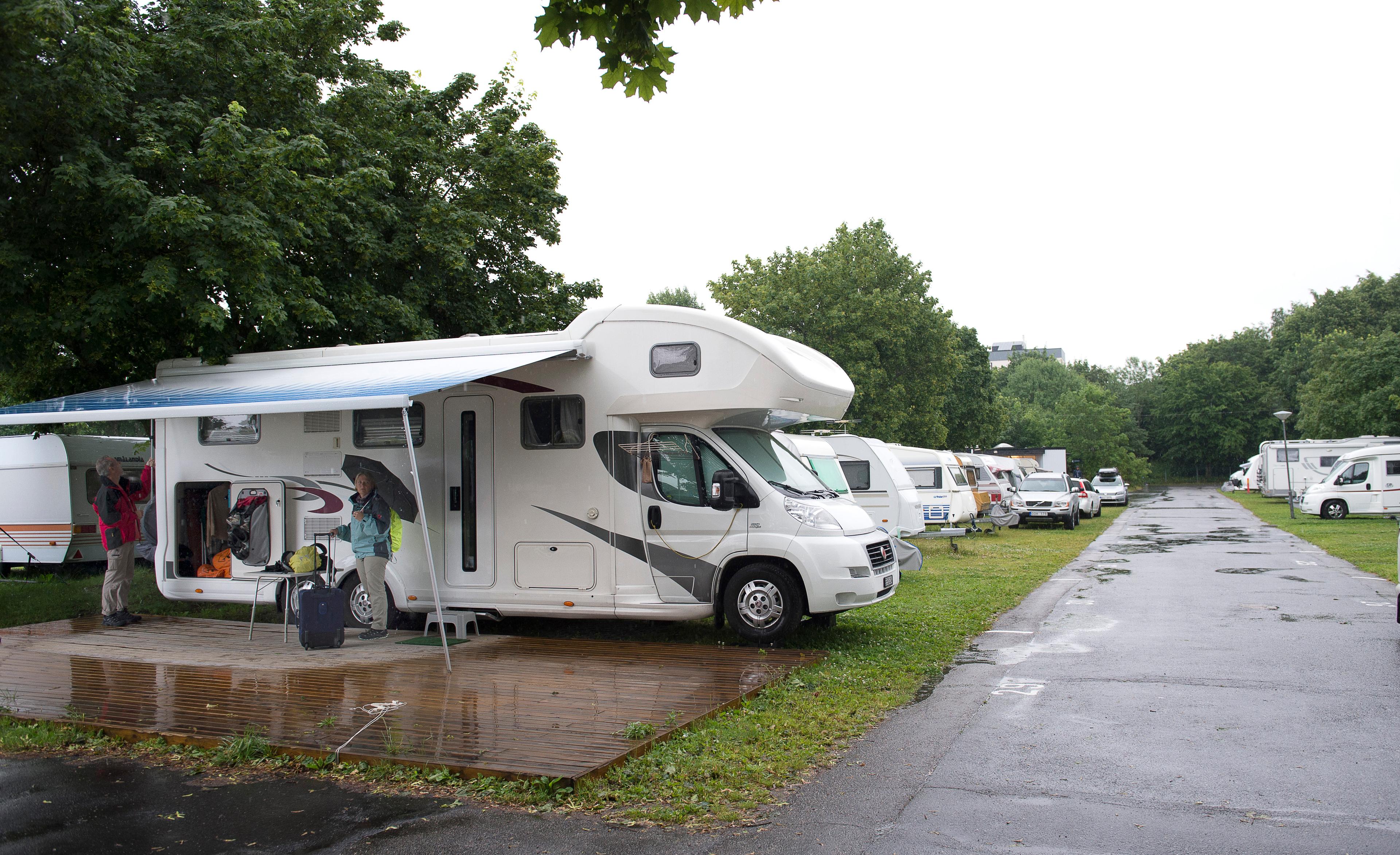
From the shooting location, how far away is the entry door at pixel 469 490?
9.77 m

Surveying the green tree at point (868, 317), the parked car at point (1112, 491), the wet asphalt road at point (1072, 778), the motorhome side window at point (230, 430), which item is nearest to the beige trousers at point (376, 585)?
the motorhome side window at point (230, 430)

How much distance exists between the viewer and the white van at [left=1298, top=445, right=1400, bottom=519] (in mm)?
29078

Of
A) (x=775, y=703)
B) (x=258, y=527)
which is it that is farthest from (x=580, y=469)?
(x=258, y=527)

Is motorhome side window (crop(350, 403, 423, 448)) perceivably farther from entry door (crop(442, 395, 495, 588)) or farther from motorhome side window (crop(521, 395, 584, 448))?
motorhome side window (crop(521, 395, 584, 448))

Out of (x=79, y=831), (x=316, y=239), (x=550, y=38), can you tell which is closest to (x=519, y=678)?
(x=79, y=831)

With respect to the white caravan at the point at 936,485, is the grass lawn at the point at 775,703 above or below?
below

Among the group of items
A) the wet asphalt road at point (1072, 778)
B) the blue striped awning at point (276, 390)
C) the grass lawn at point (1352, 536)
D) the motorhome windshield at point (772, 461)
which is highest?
the blue striped awning at point (276, 390)

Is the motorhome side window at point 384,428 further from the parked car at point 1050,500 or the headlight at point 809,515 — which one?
the parked car at point 1050,500

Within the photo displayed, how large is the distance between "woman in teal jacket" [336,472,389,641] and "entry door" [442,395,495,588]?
2.07 feet

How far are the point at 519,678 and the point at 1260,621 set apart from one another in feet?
26.9

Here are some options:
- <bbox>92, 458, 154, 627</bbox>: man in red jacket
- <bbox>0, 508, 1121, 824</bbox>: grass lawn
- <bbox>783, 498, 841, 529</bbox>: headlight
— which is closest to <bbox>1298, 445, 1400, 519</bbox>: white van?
<bbox>0, 508, 1121, 824</bbox>: grass lawn

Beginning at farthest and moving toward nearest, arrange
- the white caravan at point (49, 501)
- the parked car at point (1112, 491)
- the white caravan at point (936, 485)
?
the parked car at point (1112, 491), the white caravan at point (936, 485), the white caravan at point (49, 501)

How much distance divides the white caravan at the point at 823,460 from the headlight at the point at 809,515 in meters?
5.29

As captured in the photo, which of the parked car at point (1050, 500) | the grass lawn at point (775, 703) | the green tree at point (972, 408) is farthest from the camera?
the green tree at point (972, 408)
